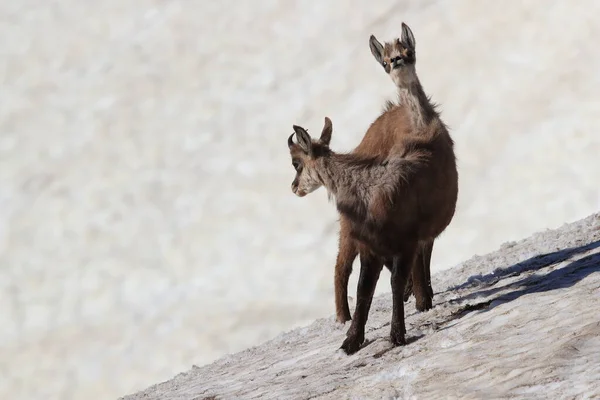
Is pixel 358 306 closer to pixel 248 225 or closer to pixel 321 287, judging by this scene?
pixel 321 287

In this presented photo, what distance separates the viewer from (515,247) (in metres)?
15.3

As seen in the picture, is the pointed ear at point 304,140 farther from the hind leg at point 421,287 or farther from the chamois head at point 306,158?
the hind leg at point 421,287

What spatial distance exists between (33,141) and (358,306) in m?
29.7

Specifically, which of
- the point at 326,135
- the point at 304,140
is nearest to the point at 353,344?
the point at 304,140

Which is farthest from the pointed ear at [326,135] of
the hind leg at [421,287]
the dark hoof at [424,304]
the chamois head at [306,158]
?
the dark hoof at [424,304]

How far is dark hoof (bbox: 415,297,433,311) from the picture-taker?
→ 11.7 meters

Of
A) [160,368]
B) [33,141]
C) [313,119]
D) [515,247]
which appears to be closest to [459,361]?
[515,247]

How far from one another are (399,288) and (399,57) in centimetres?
273

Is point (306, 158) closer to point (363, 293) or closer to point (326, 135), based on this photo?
point (326, 135)

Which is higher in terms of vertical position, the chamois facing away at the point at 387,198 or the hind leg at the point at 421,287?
the chamois facing away at the point at 387,198

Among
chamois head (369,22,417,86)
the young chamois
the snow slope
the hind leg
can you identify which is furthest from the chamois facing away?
the hind leg

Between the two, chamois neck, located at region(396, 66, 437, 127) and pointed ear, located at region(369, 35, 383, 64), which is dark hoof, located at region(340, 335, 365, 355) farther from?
pointed ear, located at region(369, 35, 383, 64)

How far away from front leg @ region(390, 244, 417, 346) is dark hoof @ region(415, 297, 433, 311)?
160 cm

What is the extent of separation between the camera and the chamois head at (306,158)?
10664mm
